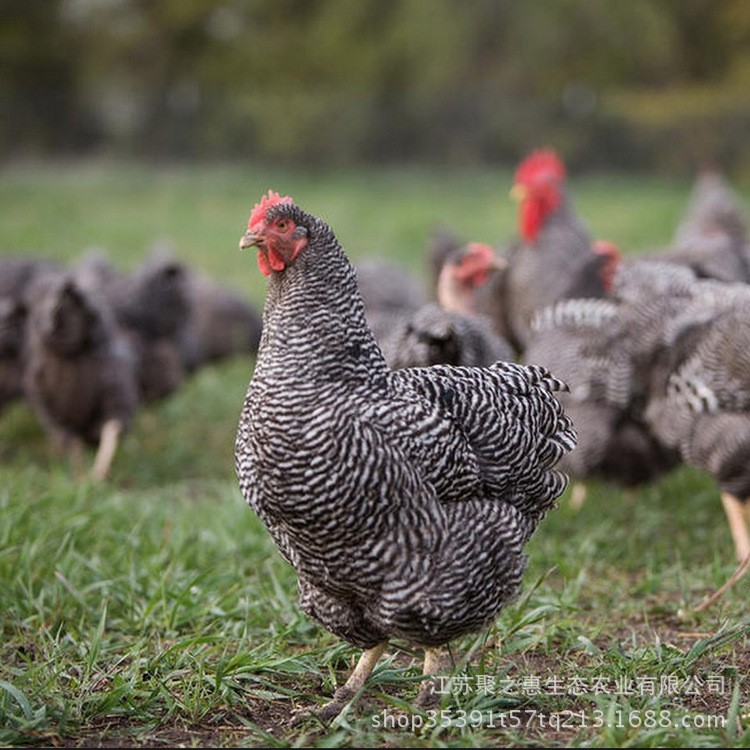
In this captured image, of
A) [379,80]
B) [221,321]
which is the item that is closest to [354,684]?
[221,321]

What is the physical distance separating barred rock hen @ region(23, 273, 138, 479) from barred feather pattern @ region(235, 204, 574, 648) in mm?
3412

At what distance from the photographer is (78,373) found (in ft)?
21.9

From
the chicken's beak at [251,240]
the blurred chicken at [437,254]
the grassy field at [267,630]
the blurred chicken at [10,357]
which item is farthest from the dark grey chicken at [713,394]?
the blurred chicken at [10,357]

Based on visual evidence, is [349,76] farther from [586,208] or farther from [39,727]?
[39,727]

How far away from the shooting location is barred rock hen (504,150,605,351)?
7773 millimetres

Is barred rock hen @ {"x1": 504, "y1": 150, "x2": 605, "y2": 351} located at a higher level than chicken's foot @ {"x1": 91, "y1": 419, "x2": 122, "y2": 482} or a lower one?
higher

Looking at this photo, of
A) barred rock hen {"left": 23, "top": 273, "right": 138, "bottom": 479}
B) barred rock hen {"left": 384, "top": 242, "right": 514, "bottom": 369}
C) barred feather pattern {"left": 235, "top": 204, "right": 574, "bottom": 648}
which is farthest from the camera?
barred rock hen {"left": 23, "top": 273, "right": 138, "bottom": 479}

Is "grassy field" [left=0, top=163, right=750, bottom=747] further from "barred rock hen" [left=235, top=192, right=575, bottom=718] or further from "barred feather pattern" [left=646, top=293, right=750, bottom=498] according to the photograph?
"barred feather pattern" [left=646, top=293, right=750, bottom=498]

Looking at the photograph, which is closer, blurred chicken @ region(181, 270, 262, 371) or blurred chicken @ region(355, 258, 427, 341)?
blurred chicken @ region(355, 258, 427, 341)

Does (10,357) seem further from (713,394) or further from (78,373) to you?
(713,394)

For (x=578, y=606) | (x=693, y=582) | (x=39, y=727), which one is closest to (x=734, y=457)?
(x=693, y=582)

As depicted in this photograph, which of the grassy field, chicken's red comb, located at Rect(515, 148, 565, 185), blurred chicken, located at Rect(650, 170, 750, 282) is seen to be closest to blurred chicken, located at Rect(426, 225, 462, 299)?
chicken's red comb, located at Rect(515, 148, 565, 185)

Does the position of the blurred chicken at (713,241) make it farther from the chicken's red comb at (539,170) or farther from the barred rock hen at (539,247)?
the chicken's red comb at (539,170)

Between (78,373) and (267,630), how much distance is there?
3.14m
